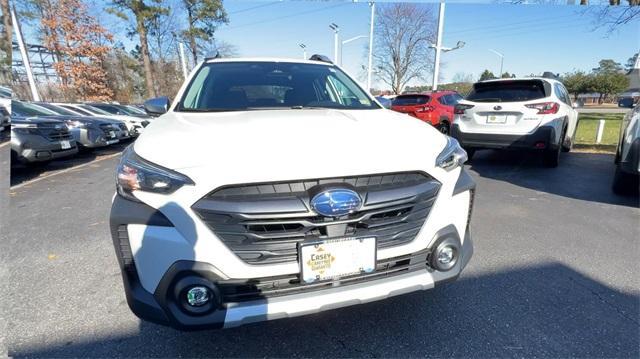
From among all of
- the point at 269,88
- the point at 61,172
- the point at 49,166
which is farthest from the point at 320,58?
the point at 49,166

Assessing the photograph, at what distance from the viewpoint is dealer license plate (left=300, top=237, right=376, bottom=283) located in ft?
5.13

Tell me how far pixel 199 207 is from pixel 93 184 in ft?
18.3

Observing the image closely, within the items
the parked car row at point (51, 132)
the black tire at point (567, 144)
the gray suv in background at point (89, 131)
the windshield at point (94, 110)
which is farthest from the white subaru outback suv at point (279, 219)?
the windshield at point (94, 110)

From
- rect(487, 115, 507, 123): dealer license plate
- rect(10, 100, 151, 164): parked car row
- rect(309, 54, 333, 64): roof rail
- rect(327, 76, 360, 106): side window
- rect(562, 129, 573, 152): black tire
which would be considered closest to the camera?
rect(327, 76, 360, 106): side window

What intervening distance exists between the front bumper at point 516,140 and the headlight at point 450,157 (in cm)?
452

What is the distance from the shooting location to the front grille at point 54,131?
6.36 meters

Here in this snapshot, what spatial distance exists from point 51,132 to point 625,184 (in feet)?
31.3

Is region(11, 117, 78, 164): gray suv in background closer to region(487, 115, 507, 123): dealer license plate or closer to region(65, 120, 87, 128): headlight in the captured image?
region(65, 120, 87, 128): headlight

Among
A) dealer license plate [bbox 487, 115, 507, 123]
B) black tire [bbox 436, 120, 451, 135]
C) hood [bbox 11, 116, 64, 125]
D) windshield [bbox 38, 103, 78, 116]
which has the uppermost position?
windshield [bbox 38, 103, 78, 116]

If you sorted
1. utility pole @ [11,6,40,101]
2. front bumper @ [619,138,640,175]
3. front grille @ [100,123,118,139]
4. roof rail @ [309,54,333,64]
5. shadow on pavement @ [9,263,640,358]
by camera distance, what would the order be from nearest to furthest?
shadow on pavement @ [9,263,640,358] < utility pole @ [11,6,40,101] < roof rail @ [309,54,333,64] < front bumper @ [619,138,640,175] < front grille @ [100,123,118,139]

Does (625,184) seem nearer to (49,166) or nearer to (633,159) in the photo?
(633,159)

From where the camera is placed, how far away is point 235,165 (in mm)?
1462

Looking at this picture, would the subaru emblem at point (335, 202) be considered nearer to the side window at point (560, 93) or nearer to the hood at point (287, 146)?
the hood at point (287, 146)

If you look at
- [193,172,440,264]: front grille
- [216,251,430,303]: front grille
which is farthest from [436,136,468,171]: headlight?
[216,251,430,303]: front grille
